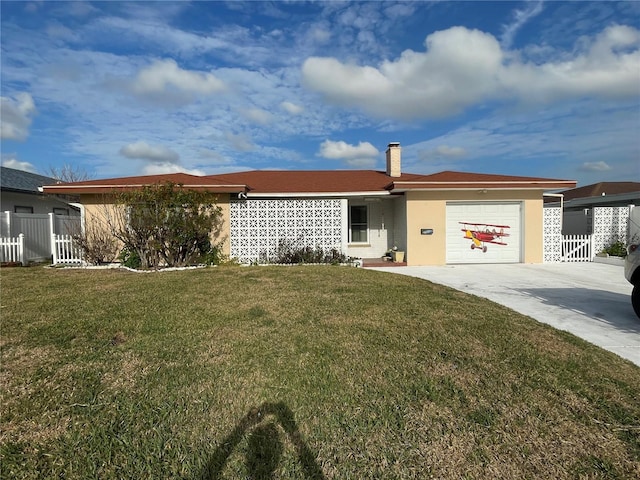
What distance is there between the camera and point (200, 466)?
8.59 feet

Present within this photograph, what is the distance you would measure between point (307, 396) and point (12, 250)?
13.8m

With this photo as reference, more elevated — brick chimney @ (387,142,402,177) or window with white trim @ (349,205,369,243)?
brick chimney @ (387,142,402,177)

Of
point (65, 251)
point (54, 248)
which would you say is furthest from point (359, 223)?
point (54, 248)

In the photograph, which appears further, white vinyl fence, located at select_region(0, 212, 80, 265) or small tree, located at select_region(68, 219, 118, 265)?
white vinyl fence, located at select_region(0, 212, 80, 265)

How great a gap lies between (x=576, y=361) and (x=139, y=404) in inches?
176

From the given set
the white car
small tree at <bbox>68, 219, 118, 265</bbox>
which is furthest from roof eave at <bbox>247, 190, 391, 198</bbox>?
the white car

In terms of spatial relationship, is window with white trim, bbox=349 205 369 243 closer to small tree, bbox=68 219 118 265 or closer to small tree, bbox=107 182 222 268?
small tree, bbox=107 182 222 268

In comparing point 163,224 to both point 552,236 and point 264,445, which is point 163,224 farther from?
point 552,236

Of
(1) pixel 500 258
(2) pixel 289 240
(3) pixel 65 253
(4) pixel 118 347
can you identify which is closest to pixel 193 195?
(2) pixel 289 240

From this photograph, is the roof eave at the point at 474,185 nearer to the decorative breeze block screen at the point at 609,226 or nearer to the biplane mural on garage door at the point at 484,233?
the biplane mural on garage door at the point at 484,233

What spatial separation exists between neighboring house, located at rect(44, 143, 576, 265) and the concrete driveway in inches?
43.2

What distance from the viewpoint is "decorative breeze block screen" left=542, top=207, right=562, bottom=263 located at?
545 inches

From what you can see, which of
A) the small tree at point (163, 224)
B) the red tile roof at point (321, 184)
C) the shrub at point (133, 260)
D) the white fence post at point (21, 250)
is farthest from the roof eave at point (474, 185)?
the white fence post at point (21, 250)

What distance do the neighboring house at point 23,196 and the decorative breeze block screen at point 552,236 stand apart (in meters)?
19.2
